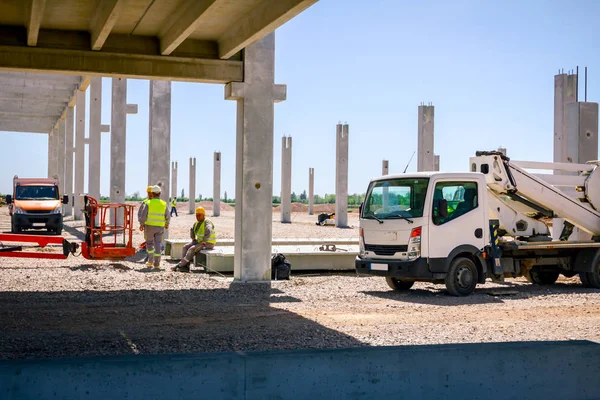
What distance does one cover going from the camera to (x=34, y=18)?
36.2 feet

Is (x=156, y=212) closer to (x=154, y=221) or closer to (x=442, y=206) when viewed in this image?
(x=154, y=221)

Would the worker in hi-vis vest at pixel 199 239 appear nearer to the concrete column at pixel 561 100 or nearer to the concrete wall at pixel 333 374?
the concrete column at pixel 561 100

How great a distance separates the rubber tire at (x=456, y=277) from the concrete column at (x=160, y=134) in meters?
8.86

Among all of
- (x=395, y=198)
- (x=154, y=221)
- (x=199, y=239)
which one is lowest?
(x=199, y=239)

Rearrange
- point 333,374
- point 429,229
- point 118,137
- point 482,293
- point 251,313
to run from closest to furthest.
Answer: point 333,374
point 251,313
point 429,229
point 482,293
point 118,137

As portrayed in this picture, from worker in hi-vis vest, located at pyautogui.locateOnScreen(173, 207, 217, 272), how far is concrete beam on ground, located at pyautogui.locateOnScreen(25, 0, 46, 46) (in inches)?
200

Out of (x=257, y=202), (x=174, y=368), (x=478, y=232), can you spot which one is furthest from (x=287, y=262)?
(x=174, y=368)

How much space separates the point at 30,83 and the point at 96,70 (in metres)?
18.3

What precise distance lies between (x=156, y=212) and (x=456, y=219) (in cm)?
621

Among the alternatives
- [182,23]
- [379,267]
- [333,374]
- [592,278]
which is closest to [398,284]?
[379,267]

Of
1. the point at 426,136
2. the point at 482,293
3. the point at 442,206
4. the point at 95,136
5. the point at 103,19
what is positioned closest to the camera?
the point at 103,19

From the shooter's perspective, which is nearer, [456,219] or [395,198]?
[456,219]

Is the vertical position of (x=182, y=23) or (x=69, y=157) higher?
(x=182, y=23)

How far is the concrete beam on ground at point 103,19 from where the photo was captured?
10.6m
